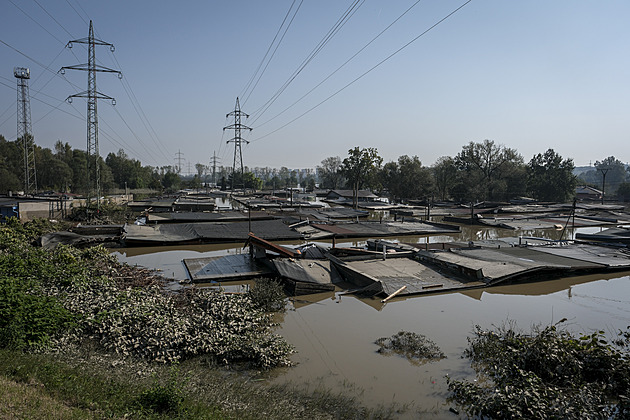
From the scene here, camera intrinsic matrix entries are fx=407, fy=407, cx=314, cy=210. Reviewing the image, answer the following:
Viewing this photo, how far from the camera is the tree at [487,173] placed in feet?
203

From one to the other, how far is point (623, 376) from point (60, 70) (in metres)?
32.4

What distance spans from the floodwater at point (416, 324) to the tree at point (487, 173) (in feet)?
149

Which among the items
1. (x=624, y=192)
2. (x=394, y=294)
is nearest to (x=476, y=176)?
(x=624, y=192)

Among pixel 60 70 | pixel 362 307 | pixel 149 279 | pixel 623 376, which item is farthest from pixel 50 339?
pixel 60 70

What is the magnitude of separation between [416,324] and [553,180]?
6114 centimetres

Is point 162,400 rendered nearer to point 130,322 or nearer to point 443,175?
point 130,322

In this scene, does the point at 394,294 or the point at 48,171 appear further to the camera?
the point at 48,171

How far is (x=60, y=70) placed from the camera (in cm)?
2711

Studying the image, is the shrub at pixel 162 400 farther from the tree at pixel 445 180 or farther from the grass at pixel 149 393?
the tree at pixel 445 180

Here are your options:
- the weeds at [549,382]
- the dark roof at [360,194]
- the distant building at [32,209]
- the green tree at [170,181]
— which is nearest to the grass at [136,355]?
the weeds at [549,382]

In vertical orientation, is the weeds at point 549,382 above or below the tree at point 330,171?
below

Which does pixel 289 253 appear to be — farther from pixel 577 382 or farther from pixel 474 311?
pixel 577 382

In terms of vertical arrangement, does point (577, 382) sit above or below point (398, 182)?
below

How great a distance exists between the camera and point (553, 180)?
6181 cm
